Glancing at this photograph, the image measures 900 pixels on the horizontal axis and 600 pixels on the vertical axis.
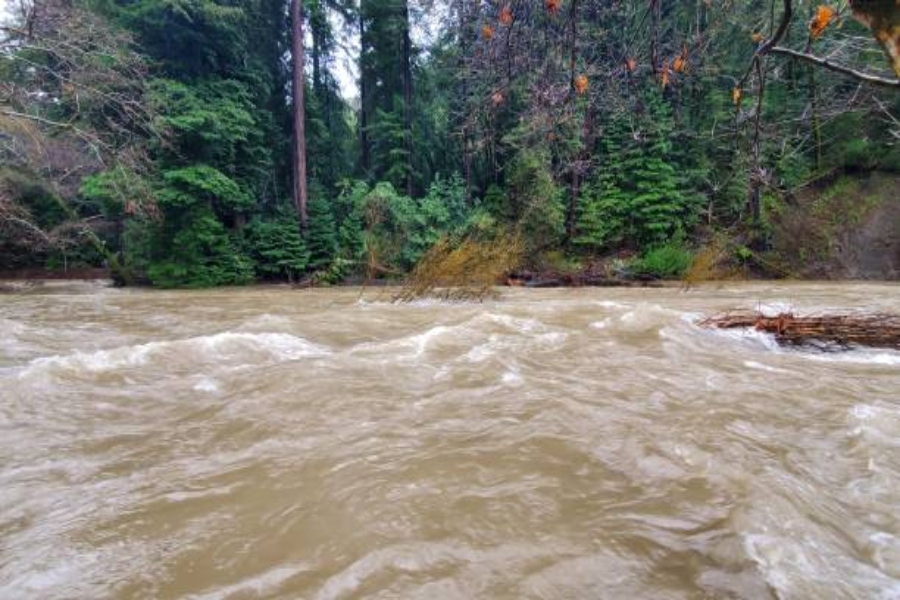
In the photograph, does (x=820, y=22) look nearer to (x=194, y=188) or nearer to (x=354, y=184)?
A: (x=194, y=188)

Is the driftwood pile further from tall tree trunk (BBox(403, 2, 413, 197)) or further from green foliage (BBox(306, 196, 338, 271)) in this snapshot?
tall tree trunk (BBox(403, 2, 413, 197))

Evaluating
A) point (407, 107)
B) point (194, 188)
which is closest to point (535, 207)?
point (407, 107)

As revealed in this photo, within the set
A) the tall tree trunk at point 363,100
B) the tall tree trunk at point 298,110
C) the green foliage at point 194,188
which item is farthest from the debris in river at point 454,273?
the tall tree trunk at point 363,100

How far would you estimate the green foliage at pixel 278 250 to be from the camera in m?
16.0

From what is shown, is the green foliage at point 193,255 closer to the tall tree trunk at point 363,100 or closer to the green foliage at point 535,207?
the tall tree trunk at point 363,100

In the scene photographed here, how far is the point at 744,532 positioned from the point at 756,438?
114 centimetres

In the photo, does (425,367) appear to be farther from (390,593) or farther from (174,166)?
(174,166)

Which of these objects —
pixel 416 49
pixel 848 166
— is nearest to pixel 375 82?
pixel 416 49

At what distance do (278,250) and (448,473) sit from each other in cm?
1486

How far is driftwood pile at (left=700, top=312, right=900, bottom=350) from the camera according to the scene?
5289mm

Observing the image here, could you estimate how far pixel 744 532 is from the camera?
6.16 feet

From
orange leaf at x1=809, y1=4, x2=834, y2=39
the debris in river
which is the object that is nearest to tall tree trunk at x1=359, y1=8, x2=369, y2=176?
the debris in river

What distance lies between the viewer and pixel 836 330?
5383 millimetres

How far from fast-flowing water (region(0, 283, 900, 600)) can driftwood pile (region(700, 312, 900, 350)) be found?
214 mm
